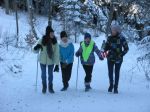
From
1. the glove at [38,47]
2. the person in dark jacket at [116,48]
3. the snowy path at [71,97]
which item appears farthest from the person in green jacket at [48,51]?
the person in dark jacket at [116,48]

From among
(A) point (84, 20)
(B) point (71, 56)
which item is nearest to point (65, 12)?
(A) point (84, 20)

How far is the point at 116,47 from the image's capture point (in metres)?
13.1

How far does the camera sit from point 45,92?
43.4 feet

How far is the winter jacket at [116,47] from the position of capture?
13047 mm

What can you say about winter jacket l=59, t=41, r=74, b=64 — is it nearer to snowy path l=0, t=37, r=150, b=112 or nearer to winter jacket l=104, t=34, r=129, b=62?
snowy path l=0, t=37, r=150, b=112

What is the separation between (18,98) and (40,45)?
1.68 meters

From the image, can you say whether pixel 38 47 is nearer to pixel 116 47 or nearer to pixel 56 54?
pixel 56 54

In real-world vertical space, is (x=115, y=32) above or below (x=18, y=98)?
above

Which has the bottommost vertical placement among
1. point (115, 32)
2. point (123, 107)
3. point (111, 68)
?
point (123, 107)

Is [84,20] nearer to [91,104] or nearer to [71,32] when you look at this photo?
[71,32]

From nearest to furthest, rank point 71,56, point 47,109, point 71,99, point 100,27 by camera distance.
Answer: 1. point 47,109
2. point 71,99
3. point 71,56
4. point 100,27

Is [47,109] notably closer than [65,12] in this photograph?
Yes

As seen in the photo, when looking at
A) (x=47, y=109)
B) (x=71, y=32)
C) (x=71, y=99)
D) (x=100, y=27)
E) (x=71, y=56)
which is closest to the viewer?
(x=47, y=109)

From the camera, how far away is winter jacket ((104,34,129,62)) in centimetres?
1305
